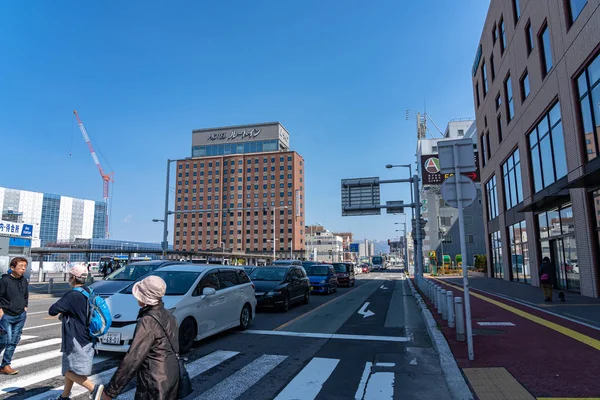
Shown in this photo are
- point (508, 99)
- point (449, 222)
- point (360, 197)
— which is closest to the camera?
point (508, 99)

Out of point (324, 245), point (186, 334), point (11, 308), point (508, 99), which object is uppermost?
point (508, 99)

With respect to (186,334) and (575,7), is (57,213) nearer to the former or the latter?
(186,334)

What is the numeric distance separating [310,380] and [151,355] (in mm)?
3341

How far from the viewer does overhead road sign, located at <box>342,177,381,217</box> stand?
93.0ft

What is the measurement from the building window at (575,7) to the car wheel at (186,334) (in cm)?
1709

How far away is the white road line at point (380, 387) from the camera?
513 cm

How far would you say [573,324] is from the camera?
958cm

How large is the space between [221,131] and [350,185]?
120 m

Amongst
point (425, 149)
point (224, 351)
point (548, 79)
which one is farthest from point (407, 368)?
point (425, 149)

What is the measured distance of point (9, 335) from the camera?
19.8 ft

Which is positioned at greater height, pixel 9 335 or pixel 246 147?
pixel 246 147

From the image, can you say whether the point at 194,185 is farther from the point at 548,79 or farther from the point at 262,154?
the point at 548,79

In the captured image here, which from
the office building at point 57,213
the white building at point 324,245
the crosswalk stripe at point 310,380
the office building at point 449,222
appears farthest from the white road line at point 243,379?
the office building at point 57,213

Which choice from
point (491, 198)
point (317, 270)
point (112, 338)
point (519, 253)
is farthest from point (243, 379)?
point (491, 198)
